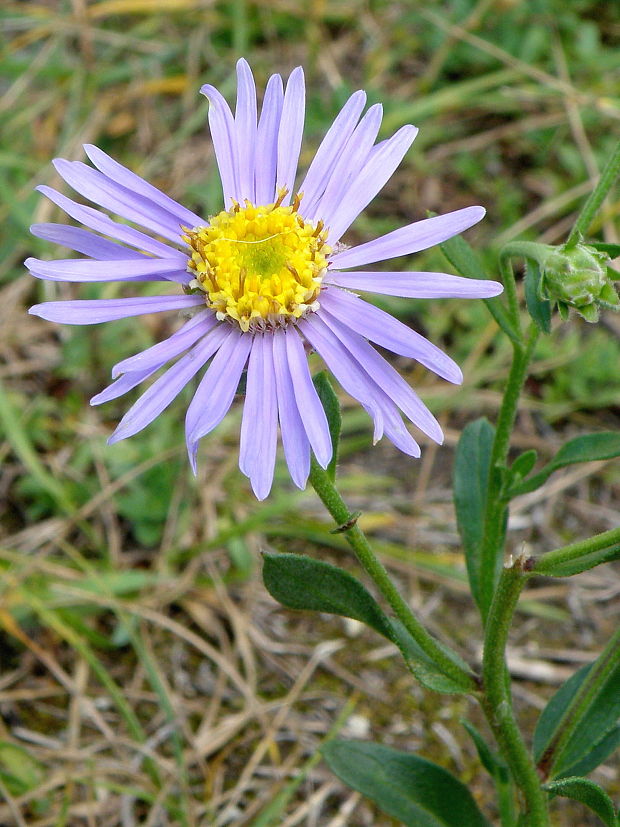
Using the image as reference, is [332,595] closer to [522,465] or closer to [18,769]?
[522,465]

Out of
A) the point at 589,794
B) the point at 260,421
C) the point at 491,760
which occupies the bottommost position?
the point at 491,760

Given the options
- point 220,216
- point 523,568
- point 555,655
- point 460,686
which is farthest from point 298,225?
point 555,655

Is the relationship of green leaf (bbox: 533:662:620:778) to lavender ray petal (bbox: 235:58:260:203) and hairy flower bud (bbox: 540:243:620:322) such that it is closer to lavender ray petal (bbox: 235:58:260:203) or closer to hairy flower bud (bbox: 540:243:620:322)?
hairy flower bud (bbox: 540:243:620:322)

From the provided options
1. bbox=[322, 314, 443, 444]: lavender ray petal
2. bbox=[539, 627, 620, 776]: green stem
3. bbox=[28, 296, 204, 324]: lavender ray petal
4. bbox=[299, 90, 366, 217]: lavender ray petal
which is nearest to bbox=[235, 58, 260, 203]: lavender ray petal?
Result: bbox=[299, 90, 366, 217]: lavender ray petal

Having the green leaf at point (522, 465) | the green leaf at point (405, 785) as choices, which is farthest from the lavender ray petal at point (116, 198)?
the green leaf at point (405, 785)

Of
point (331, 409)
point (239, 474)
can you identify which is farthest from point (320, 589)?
point (239, 474)
